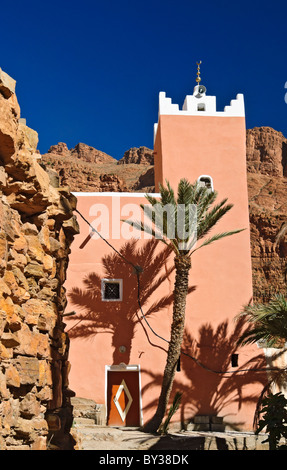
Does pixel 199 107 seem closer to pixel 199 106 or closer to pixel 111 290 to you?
pixel 199 106

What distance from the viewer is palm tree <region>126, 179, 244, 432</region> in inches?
618

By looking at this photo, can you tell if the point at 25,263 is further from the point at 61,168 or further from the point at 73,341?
the point at 61,168

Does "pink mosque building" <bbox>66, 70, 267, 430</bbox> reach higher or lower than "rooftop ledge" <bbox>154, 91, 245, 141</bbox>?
lower

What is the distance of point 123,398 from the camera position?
16.8 metres

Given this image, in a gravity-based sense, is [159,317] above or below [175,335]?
above

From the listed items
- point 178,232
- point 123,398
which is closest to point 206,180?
point 178,232

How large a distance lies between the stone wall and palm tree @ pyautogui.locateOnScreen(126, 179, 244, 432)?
9.46 meters

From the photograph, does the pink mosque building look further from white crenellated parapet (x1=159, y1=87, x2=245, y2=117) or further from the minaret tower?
white crenellated parapet (x1=159, y1=87, x2=245, y2=117)

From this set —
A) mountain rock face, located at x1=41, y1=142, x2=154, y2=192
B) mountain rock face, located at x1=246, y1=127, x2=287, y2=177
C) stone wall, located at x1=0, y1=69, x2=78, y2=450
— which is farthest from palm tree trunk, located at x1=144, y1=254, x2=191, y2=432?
mountain rock face, located at x1=246, y1=127, x2=287, y2=177

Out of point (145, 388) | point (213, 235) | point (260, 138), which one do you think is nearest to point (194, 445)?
point (145, 388)

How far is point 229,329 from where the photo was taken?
57.2 ft

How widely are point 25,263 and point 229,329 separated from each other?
13191 millimetres

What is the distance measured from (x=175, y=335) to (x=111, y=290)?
8.68 ft

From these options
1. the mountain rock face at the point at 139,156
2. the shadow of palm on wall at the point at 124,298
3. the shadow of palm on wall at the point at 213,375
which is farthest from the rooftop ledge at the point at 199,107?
the mountain rock face at the point at 139,156
